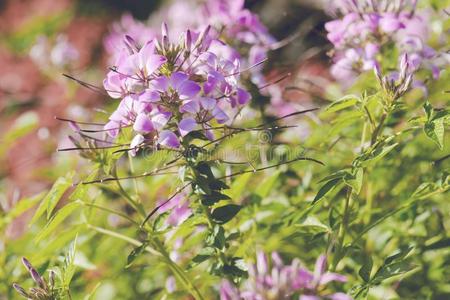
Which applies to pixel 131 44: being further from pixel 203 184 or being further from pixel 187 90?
pixel 203 184

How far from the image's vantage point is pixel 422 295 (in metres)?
1.97

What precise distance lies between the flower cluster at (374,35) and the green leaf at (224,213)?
0.64m

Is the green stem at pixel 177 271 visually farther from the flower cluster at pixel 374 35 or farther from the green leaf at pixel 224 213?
the flower cluster at pixel 374 35

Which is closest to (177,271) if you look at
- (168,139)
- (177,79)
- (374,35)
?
(168,139)

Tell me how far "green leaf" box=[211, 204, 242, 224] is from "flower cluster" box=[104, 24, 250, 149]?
0.66ft

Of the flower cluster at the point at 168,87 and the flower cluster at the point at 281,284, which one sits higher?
the flower cluster at the point at 168,87

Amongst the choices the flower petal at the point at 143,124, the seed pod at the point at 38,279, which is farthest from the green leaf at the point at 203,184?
the seed pod at the point at 38,279

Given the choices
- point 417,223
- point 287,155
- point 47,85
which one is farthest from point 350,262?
point 47,85

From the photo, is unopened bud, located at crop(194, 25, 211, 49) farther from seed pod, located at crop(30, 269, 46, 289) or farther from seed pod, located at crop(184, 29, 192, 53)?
seed pod, located at crop(30, 269, 46, 289)

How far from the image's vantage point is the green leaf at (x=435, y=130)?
4.41 feet

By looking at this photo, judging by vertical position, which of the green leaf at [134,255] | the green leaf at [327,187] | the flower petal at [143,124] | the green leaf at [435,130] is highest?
the flower petal at [143,124]

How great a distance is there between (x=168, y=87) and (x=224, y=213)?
369 millimetres

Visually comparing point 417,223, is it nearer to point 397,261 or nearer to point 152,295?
point 397,261

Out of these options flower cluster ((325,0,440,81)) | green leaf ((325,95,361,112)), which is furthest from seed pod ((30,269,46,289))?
flower cluster ((325,0,440,81))
